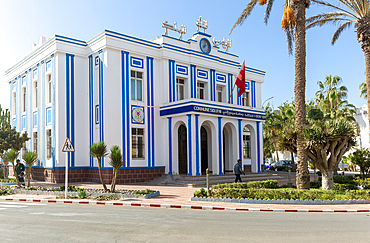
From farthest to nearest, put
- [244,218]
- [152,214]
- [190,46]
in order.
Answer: [190,46], [152,214], [244,218]

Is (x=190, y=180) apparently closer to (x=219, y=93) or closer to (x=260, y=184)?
(x=260, y=184)

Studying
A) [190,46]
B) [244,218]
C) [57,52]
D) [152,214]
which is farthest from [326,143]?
[57,52]

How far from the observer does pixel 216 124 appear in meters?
24.7

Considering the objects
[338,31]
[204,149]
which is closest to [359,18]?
[338,31]

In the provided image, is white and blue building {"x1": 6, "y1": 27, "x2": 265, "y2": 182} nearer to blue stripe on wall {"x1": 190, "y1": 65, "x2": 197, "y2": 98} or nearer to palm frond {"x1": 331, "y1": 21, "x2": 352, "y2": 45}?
blue stripe on wall {"x1": 190, "y1": 65, "x2": 197, "y2": 98}

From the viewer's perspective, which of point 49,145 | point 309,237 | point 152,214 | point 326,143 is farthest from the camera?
point 49,145

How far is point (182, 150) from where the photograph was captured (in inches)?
1017

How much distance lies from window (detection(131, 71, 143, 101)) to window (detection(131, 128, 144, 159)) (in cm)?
230

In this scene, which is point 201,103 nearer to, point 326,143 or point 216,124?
point 216,124

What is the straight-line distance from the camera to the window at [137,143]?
24.0 meters

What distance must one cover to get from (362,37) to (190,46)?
40.9 feet

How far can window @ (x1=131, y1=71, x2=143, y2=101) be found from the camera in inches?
968

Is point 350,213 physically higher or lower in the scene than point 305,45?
lower

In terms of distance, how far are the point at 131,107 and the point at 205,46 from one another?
860cm
